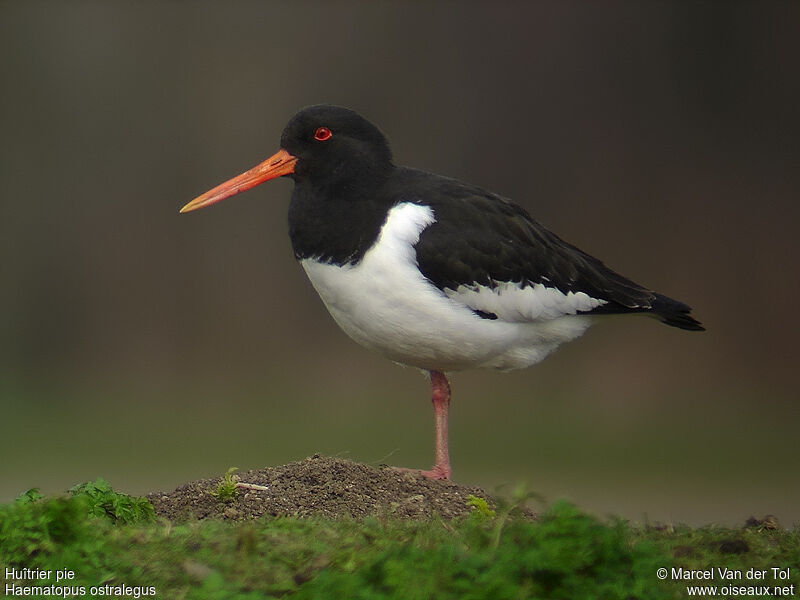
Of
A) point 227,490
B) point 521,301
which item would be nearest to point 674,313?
point 521,301

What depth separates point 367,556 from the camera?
397cm

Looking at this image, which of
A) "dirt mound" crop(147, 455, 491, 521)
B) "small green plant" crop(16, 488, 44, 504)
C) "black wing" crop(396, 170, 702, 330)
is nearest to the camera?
"small green plant" crop(16, 488, 44, 504)

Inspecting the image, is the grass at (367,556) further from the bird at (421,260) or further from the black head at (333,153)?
the black head at (333,153)

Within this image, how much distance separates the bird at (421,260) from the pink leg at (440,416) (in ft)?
0.04

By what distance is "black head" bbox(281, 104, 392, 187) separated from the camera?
5.91 m

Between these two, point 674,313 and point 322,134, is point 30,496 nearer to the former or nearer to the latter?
point 322,134

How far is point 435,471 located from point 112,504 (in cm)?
184

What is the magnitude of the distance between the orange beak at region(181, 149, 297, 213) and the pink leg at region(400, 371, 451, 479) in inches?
58.2

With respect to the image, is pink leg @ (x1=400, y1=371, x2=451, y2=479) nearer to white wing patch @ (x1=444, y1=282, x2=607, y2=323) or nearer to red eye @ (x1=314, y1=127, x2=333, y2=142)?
white wing patch @ (x1=444, y1=282, x2=607, y2=323)

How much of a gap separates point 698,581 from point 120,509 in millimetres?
2535

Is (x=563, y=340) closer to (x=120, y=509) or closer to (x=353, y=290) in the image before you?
(x=353, y=290)

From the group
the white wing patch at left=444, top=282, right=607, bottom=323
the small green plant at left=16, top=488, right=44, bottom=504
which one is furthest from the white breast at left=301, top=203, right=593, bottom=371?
the small green plant at left=16, top=488, right=44, bottom=504

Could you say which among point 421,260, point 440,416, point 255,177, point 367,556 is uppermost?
point 255,177

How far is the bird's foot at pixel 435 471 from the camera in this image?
6.00 meters
